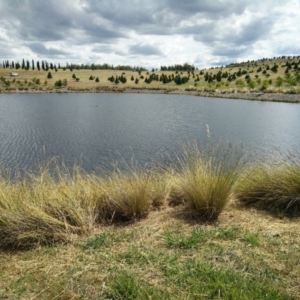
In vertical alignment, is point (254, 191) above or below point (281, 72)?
below

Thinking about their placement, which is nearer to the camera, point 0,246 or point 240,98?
point 0,246

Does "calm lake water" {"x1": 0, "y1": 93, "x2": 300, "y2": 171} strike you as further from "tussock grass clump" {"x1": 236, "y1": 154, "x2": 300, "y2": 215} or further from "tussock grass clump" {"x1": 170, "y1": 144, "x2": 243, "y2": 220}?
"tussock grass clump" {"x1": 170, "y1": 144, "x2": 243, "y2": 220}

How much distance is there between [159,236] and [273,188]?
208 centimetres

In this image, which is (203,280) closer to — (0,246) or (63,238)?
(63,238)

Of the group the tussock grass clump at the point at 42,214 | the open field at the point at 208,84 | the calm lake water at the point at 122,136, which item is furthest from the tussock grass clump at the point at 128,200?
the open field at the point at 208,84

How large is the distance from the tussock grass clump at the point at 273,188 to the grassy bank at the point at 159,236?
0.05ft

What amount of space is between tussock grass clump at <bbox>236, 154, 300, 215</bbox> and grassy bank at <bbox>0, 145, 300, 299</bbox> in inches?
0.6

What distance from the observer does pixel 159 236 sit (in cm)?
332

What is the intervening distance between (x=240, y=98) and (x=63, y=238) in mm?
37944

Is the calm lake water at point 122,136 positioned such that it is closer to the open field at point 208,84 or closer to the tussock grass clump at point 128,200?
the tussock grass clump at point 128,200

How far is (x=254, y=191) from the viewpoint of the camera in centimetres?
451

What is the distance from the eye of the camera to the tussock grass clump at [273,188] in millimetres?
4207

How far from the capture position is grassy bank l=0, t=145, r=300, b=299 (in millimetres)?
2391

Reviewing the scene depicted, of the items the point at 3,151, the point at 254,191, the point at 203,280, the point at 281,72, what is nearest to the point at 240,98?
the point at 281,72
